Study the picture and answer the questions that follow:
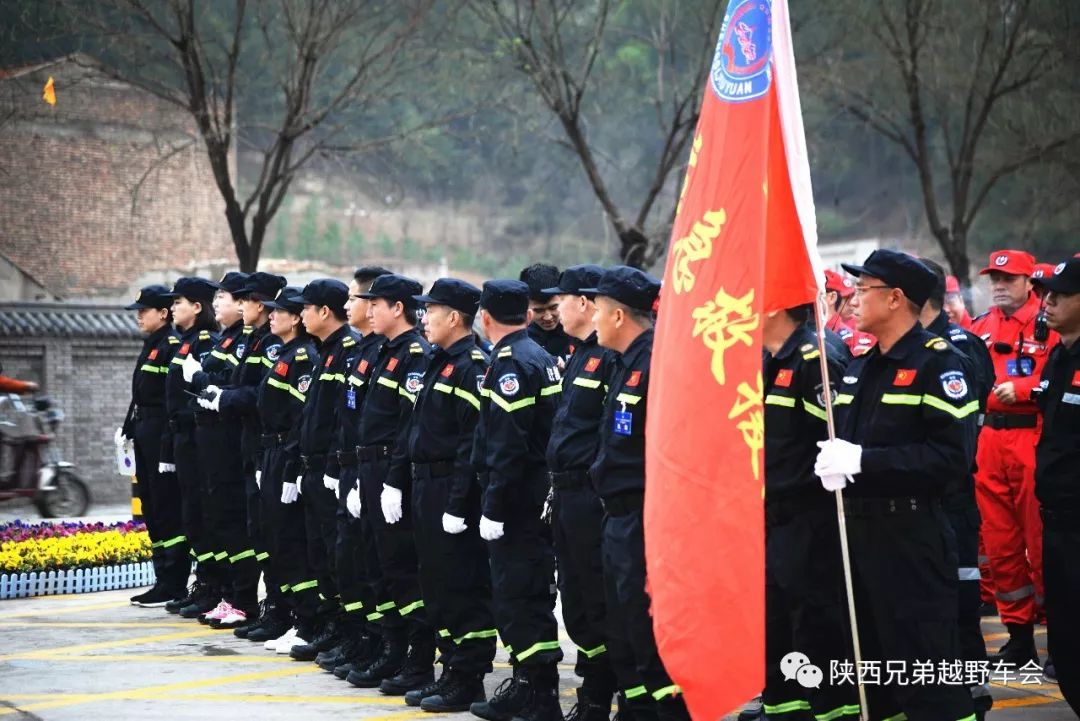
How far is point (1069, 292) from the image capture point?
20.9 feet

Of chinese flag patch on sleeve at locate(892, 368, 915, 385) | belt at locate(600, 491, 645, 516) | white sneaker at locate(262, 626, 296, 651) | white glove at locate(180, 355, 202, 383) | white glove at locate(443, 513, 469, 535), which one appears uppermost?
white glove at locate(180, 355, 202, 383)

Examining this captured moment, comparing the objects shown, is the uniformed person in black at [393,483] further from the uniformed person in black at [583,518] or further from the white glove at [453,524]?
the uniformed person in black at [583,518]

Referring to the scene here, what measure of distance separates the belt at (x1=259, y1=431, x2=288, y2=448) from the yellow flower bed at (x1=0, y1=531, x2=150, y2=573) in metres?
3.56

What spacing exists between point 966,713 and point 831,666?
0.58 meters

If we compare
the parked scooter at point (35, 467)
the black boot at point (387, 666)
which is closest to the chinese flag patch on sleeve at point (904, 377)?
the black boot at point (387, 666)

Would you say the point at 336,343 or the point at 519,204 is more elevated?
the point at 519,204

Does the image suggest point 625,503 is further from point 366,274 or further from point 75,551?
point 75,551

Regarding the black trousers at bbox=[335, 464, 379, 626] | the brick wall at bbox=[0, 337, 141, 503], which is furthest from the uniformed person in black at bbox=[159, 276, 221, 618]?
the brick wall at bbox=[0, 337, 141, 503]

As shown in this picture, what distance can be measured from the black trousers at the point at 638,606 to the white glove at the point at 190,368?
518cm

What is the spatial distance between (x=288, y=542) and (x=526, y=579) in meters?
2.54

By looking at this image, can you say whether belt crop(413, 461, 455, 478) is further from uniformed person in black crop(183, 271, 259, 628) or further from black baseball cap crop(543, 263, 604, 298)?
uniformed person in black crop(183, 271, 259, 628)

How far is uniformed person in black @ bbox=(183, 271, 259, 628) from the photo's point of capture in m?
9.95

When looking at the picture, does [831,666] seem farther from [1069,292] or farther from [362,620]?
[362,620]

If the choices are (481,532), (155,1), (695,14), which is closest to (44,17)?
(155,1)
